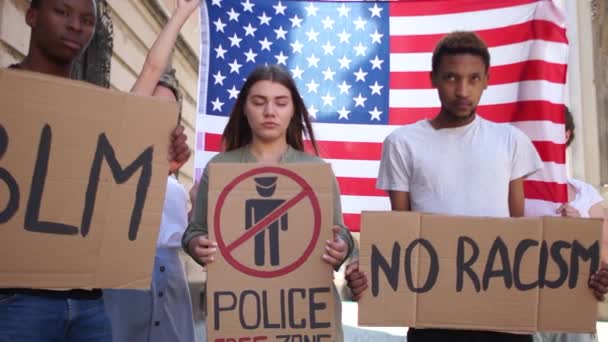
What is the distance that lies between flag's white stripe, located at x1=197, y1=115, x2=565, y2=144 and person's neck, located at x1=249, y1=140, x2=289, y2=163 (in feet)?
4.23

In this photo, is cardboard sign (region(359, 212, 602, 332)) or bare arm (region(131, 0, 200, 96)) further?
bare arm (region(131, 0, 200, 96))

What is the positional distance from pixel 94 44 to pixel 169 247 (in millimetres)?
4240

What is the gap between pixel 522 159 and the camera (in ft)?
7.87

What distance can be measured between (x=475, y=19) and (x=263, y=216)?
2.16m

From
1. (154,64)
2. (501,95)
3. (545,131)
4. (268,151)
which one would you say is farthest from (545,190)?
(154,64)

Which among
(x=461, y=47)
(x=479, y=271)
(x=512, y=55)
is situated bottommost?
(x=479, y=271)

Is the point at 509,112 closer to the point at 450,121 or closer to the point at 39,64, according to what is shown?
the point at 450,121

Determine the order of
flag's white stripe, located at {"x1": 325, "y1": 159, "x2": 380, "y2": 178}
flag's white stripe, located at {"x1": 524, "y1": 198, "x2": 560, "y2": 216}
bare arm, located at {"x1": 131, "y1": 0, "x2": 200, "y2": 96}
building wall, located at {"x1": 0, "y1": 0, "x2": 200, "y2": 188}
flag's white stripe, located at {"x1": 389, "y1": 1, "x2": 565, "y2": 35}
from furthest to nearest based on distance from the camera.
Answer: building wall, located at {"x1": 0, "y1": 0, "x2": 200, "y2": 188}, flag's white stripe, located at {"x1": 325, "y1": 159, "x2": 380, "y2": 178}, flag's white stripe, located at {"x1": 389, "y1": 1, "x2": 565, "y2": 35}, flag's white stripe, located at {"x1": 524, "y1": 198, "x2": 560, "y2": 216}, bare arm, located at {"x1": 131, "y1": 0, "x2": 200, "y2": 96}

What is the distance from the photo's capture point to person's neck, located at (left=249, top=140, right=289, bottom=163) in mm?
2432

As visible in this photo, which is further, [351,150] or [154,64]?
[351,150]

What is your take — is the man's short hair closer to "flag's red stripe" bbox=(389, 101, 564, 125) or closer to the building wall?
"flag's red stripe" bbox=(389, 101, 564, 125)

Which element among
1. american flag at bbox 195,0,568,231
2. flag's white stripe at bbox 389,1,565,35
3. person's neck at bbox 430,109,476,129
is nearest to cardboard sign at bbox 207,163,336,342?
person's neck at bbox 430,109,476,129

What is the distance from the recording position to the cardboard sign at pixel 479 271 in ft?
6.97

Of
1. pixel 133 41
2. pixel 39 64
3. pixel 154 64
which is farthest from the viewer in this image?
pixel 133 41
